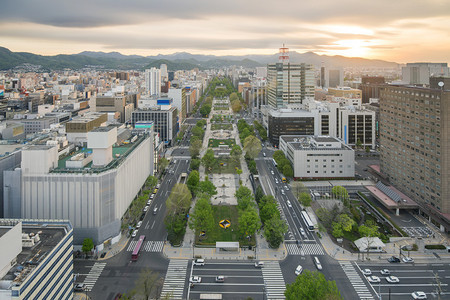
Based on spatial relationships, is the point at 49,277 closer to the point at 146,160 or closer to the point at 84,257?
the point at 84,257

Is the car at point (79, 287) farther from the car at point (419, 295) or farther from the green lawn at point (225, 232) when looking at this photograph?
the car at point (419, 295)

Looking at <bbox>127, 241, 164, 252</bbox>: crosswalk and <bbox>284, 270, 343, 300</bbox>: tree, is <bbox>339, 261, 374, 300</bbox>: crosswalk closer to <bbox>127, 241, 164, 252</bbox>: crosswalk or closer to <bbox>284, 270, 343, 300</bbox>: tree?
<bbox>284, 270, 343, 300</bbox>: tree

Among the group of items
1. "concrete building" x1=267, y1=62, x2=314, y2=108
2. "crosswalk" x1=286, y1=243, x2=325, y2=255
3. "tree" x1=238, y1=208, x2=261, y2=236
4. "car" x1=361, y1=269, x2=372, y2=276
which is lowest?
"car" x1=361, y1=269, x2=372, y2=276

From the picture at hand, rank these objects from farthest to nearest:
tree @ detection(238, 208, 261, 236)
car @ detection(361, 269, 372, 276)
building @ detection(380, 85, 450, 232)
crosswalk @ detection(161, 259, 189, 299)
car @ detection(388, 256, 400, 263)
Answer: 1. building @ detection(380, 85, 450, 232)
2. tree @ detection(238, 208, 261, 236)
3. car @ detection(388, 256, 400, 263)
4. car @ detection(361, 269, 372, 276)
5. crosswalk @ detection(161, 259, 189, 299)

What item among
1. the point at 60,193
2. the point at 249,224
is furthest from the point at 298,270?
the point at 60,193

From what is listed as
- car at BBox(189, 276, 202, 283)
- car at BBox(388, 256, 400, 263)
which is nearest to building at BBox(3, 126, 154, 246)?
car at BBox(189, 276, 202, 283)

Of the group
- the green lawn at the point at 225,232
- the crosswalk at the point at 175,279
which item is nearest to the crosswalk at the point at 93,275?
the crosswalk at the point at 175,279

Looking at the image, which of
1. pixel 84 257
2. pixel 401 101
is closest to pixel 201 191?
pixel 84 257
